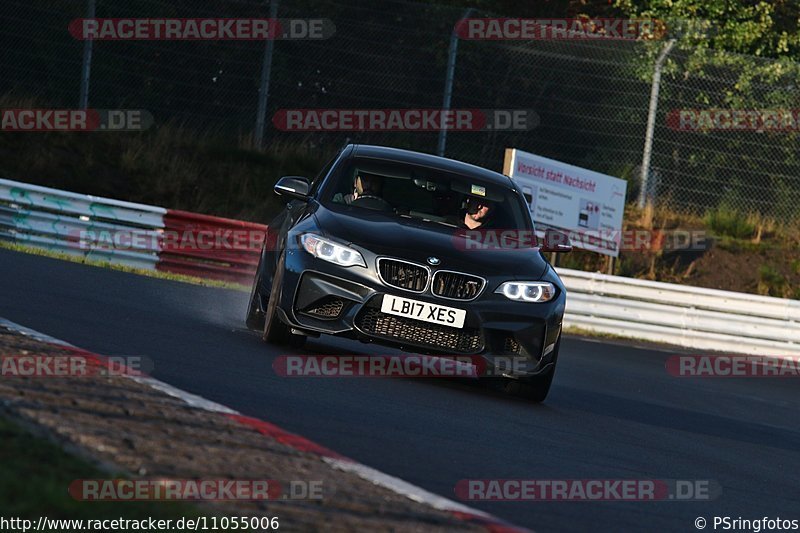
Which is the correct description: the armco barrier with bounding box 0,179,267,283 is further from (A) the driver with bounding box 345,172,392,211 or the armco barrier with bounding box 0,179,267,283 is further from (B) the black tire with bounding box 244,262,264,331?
(A) the driver with bounding box 345,172,392,211

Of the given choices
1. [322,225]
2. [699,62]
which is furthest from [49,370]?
[699,62]

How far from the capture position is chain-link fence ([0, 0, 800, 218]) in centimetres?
2178

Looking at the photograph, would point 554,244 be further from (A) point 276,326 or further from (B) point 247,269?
(B) point 247,269

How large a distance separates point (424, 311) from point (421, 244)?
503mm

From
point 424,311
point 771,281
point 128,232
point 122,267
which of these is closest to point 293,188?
point 424,311

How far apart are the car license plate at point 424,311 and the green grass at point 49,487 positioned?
445cm

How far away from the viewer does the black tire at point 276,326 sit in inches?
390

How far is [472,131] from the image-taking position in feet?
75.8

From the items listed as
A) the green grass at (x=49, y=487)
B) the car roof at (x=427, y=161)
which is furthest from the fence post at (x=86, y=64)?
the green grass at (x=49, y=487)

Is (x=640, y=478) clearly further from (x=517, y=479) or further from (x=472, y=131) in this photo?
(x=472, y=131)

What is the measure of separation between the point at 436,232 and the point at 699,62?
14158 millimetres

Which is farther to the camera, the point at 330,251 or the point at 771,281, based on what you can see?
the point at 771,281

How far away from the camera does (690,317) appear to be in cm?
2055

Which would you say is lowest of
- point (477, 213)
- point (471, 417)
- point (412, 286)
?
point (471, 417)
